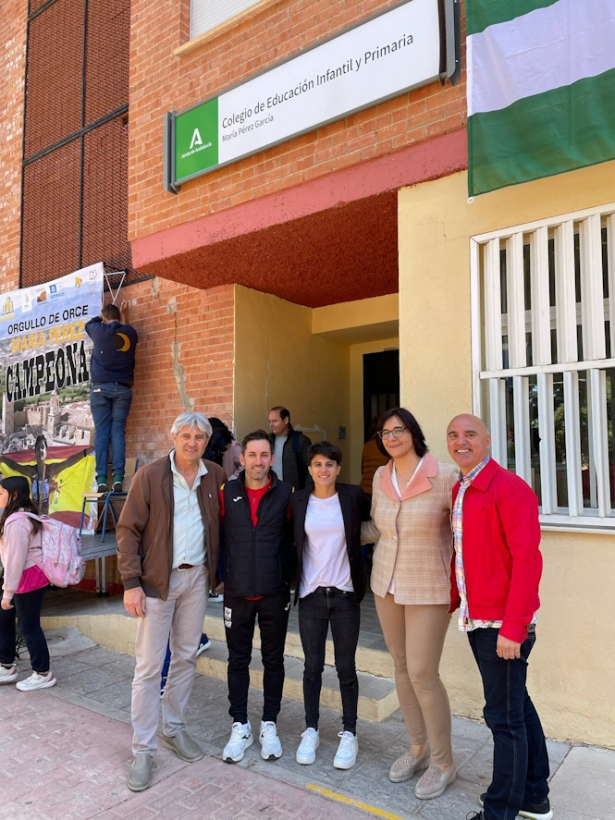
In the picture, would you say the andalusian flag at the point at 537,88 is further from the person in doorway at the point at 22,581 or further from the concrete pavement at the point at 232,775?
the person in doorway at the point at 22,581

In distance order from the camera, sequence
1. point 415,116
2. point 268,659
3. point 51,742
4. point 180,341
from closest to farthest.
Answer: point 268,659 → point 51,742 → point 415,116 → point 180,341

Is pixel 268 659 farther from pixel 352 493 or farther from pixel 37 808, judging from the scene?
pixel 37 808

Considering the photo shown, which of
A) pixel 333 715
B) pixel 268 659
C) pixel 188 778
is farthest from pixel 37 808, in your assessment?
pixel 333 715

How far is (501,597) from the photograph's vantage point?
267 centimetres

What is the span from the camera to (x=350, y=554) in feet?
11.3

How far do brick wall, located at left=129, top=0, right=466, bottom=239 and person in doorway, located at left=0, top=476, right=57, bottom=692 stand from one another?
278 centimetres

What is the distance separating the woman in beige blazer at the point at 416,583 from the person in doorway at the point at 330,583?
8.2 inches

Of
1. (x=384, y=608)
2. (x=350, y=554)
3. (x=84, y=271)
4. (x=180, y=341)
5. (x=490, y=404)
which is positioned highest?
(x=84, y=271)

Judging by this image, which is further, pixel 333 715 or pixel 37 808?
pixel 333 715

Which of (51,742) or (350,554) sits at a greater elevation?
(350,554)

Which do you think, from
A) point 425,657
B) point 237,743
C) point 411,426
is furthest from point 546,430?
point 237,743

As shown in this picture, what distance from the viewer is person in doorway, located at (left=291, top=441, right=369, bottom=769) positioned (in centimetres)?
342

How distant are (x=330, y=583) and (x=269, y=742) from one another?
0.98 meters

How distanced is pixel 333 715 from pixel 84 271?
19.6 feet
